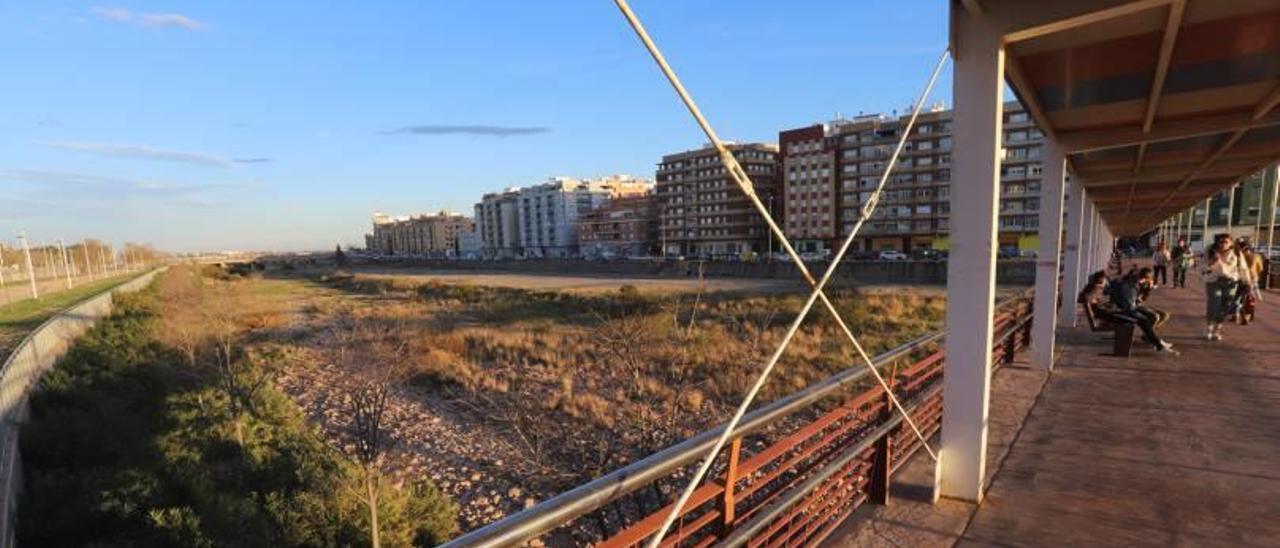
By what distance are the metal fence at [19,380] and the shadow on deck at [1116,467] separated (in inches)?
419

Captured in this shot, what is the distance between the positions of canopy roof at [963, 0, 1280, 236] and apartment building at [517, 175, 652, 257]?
10237 cm

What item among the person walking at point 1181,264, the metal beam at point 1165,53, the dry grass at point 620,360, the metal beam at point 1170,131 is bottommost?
the dry grass at point 620,360

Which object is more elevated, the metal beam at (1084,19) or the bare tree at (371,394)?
the metal beam at (1084,19)

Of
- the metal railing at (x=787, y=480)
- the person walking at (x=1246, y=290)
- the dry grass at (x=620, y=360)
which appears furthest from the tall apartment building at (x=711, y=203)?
the metal railing at (x=787, y=480)

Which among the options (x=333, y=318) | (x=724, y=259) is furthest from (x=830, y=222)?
(x=333, y=318)

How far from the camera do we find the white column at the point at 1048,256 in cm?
633

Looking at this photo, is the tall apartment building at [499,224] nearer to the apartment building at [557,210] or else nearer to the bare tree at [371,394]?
the apartment building at [557,210]

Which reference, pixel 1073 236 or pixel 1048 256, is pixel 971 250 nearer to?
pixel 1048 256

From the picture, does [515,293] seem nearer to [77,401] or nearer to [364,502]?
[77,401]

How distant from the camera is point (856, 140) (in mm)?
66250

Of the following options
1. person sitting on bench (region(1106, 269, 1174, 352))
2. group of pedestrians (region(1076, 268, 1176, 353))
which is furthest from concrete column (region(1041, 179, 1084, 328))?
person sitting on bench (region(1106, 269, 1174, 352))

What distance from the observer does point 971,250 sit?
123 inches

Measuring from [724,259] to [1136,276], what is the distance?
56137 mm

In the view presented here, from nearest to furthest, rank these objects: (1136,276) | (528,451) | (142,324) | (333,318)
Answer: (1136,276) < (528,451) < (142,324) < (333,318)
